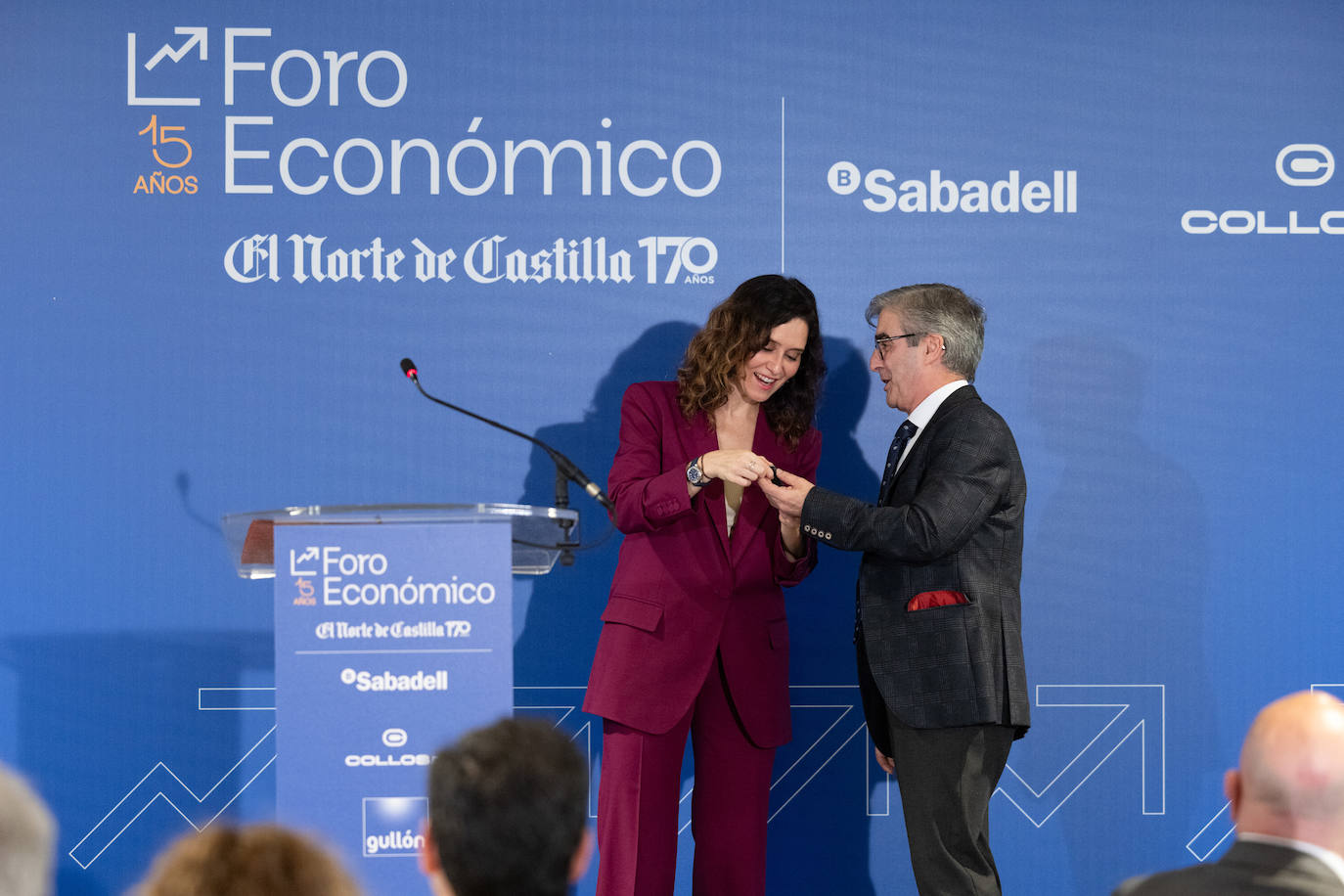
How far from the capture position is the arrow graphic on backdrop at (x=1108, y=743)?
386 centimetres

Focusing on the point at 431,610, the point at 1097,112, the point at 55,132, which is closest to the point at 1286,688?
the point at 1097,112

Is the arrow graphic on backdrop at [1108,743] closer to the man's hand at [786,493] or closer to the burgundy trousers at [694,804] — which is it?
the burgundy trousers at [694,804]

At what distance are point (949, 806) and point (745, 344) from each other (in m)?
1.20

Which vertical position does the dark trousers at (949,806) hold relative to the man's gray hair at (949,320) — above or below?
below

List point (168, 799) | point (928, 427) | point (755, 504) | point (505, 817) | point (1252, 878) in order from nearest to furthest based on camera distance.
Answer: point (505, 817), point (1252, 878), point (928, 427), point (755, 504), point (168, 799)

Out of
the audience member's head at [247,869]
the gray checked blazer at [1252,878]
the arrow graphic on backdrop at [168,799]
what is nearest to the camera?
the audience member's head at [247,869]

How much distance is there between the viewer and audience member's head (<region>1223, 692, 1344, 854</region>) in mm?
1472

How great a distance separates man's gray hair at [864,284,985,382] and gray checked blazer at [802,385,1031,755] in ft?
0.37

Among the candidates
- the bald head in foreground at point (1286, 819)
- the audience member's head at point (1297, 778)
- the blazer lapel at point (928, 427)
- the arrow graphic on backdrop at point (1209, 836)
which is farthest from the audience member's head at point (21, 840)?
the arrow graphic on backdrop at point (1209, 836)

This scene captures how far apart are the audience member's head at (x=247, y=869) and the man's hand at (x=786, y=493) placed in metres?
2.01

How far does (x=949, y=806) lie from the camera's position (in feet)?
9.50

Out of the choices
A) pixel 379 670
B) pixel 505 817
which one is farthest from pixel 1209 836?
pixel 505 817

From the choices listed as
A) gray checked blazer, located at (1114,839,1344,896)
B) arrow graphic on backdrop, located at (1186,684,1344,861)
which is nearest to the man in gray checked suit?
arrow graphic on backdrop, located at (1186,684,1344,861)

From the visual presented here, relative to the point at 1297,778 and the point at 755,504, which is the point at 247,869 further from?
the point at 755,504
